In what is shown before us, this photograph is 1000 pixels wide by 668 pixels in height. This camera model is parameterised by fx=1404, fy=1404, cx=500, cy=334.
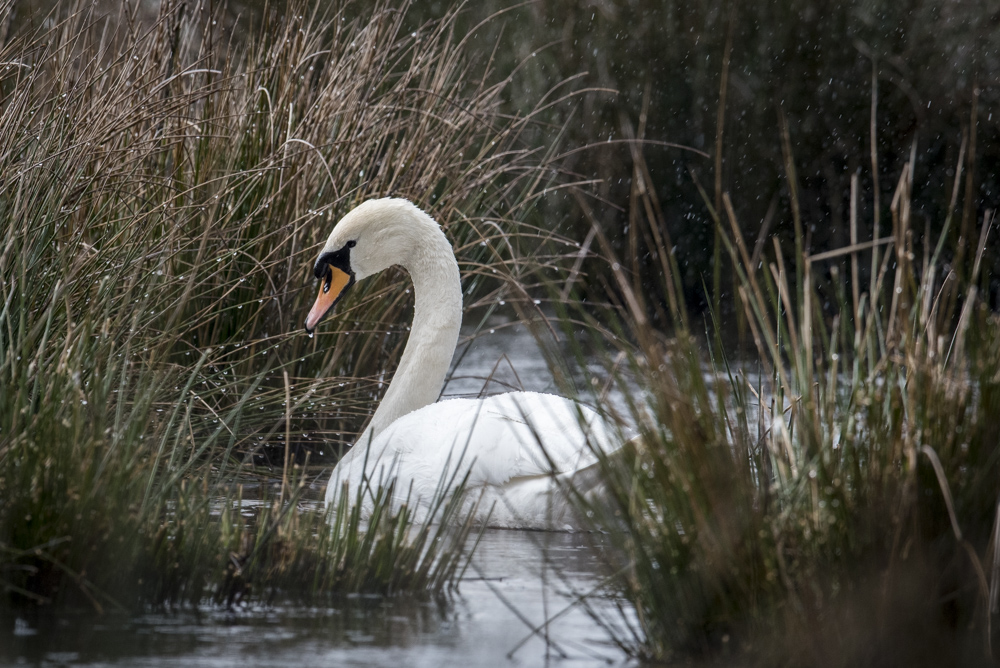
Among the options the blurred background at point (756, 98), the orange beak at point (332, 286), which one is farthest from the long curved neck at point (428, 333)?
the blurred background at point (756, 98)

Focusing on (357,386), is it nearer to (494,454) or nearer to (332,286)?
(332,286)

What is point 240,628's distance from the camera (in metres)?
3.14

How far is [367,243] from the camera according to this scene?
5.11 metres

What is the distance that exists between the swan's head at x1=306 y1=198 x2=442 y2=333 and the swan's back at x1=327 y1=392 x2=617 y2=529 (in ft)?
2.33

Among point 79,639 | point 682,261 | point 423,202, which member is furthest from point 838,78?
point 79,639

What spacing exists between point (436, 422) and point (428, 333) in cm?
70

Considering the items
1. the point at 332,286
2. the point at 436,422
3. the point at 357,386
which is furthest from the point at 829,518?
the point at 357,386

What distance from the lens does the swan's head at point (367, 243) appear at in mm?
5043

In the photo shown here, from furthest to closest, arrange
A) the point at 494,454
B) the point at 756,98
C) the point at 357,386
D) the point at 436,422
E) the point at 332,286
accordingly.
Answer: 1. the point at 756,98
2. the point at 357,386
3. the point at 332,286
4. the point at 436,422
5. the point at 494,454

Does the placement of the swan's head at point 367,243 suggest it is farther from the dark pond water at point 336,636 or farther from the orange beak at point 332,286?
the dark pond water at point 336,636

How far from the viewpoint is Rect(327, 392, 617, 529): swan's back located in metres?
4.20

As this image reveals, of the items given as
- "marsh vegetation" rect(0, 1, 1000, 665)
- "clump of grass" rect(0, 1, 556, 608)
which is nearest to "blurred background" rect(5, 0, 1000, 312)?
"marsh vegetation" rect(0, 1, 1000, 665)

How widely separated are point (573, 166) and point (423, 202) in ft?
15.3

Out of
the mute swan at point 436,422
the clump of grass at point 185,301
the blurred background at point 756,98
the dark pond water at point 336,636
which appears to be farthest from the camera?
the blurred background at point 756,98
